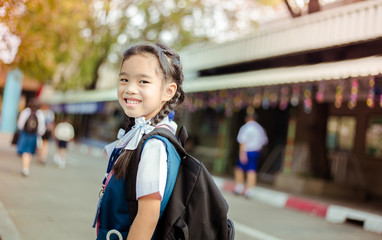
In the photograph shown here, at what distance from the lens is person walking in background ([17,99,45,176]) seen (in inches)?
371

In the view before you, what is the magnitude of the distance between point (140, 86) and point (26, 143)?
851cm

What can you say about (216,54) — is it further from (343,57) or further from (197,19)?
(197,19)

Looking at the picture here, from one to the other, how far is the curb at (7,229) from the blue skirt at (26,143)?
170 inches

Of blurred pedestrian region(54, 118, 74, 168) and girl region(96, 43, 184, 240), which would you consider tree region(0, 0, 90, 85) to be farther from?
girl region(96, 43, 184, 240)

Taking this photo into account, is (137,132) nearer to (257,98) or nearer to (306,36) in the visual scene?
(306,36)

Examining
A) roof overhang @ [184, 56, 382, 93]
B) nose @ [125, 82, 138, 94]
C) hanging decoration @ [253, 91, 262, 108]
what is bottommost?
nose @ [125, 82, 138, 94]

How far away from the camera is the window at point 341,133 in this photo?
1306 centimetres

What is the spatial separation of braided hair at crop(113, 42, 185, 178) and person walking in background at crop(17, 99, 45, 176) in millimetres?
8275

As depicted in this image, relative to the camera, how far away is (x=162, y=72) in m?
1.76

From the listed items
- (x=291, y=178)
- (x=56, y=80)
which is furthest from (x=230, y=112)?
(x=56, y=80)

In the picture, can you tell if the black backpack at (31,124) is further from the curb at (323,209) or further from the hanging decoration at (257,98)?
the hanging decoration at (257,98)

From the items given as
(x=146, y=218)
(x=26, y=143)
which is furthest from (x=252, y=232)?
(x=26, y=143)

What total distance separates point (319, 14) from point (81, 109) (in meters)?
18.3

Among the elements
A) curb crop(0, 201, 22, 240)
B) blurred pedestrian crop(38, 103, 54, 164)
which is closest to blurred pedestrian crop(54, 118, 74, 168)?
blurred pedestrian crop(38, 103, 54, 164)
